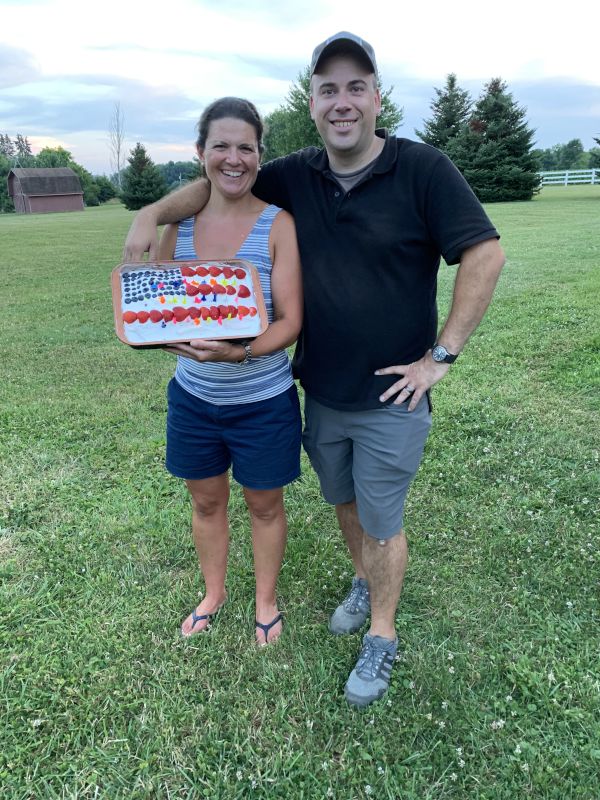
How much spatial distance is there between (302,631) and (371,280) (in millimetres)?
1526

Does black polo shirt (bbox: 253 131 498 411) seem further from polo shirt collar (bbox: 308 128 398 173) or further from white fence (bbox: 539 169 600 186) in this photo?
white fence (bbox: 539 169 600 186)

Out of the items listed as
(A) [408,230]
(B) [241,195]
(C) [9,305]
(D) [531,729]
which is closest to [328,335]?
(A) [408,230]

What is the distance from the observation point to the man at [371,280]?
76.3 inches

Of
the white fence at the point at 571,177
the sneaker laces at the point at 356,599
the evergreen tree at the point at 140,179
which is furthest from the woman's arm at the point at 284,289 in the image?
the evergreen tree at the point at 140,179

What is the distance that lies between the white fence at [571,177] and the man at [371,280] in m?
42.7

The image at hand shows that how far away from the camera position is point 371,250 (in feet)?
6.50

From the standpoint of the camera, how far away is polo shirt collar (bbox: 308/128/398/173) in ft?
6.40

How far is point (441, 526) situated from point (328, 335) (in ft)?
5.30

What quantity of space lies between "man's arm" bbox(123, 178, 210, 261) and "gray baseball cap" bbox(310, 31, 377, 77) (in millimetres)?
594

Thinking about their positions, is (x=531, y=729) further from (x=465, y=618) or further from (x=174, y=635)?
(x=174, y=635)

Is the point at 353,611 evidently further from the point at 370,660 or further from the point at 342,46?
the point at 342,46

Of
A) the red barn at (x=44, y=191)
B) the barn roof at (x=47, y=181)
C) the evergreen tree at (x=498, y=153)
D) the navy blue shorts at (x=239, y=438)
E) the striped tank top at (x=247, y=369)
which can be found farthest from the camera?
the barn roof at (x=47, y=181)

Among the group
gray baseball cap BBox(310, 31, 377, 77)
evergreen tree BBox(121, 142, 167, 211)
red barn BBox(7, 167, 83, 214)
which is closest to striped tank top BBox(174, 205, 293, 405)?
gray baseball cap BBox(310, 31, 377, 77)

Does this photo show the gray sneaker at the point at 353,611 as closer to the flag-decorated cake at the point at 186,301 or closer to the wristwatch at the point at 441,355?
the wristwatch at the point at 441,355
